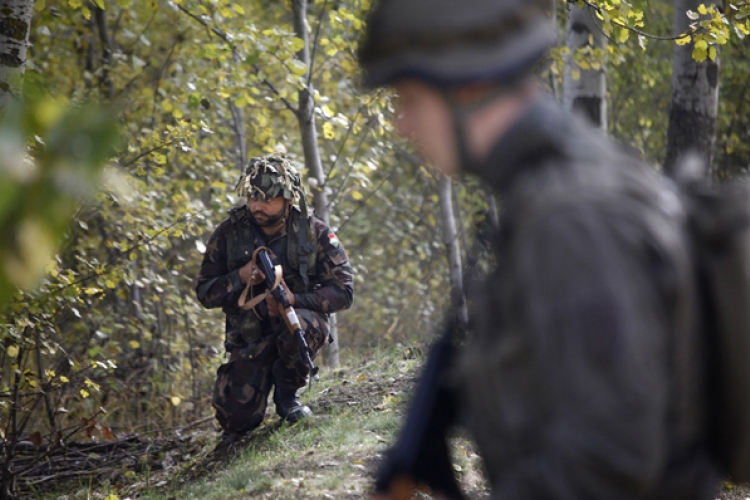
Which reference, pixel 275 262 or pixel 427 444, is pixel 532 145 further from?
pixel 275 262

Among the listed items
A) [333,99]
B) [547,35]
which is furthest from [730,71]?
[547,35]

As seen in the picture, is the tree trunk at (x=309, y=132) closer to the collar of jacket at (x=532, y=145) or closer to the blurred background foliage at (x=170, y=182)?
the blurred background foliage at (x=170, y=182)

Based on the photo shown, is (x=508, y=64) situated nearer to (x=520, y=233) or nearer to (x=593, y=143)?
(x=593, y=143)

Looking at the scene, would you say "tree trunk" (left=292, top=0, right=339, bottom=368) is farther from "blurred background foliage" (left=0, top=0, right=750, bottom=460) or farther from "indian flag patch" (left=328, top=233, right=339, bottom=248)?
"indian flag patch" (left=328, top=233, right=339, bottom=248)

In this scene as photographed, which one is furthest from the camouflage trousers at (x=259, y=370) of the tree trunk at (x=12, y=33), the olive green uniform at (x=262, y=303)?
the tree trunk at (x=12, y=33)

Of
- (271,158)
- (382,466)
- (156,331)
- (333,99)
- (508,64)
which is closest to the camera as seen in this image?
(508,64)

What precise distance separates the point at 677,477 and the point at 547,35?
2.78 ft

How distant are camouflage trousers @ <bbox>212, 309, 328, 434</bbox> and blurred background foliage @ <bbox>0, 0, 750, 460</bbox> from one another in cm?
95

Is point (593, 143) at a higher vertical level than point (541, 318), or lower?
higher

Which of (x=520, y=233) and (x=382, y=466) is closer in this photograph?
(x=520, y=233)

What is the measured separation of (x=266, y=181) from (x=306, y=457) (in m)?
1.99

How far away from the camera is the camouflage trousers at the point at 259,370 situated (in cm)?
615

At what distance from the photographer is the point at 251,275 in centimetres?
605

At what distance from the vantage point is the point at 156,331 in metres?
10.8
